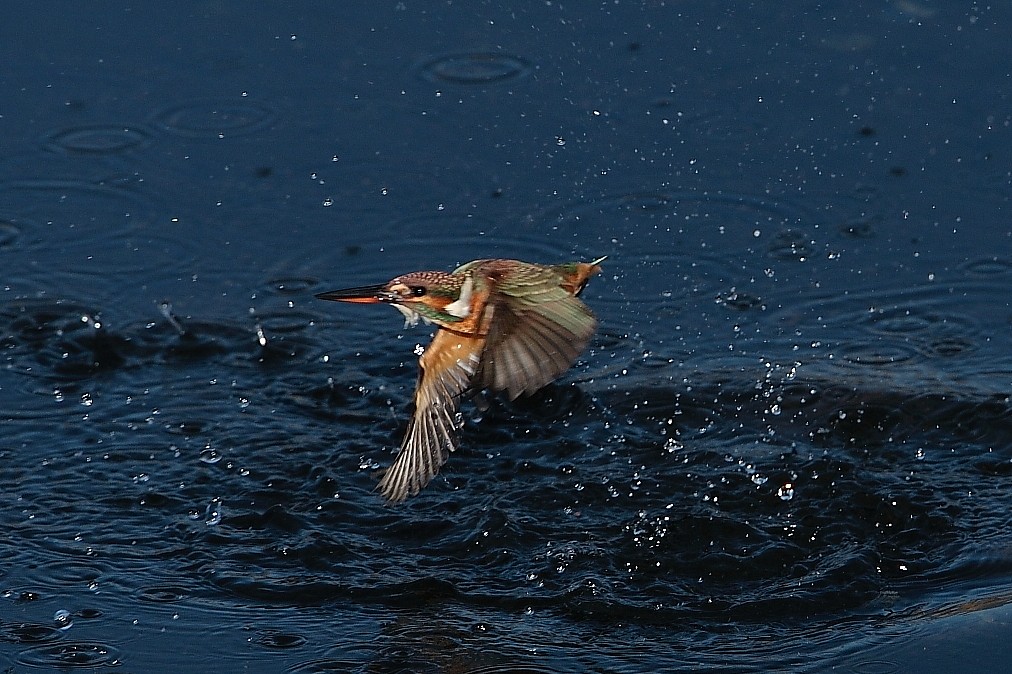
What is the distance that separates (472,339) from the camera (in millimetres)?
4176

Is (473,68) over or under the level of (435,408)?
over

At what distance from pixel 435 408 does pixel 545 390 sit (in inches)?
44.7

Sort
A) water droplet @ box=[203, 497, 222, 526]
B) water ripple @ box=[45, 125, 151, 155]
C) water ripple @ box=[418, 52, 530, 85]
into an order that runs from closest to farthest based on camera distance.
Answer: water droplet @ box=[203, 497, 222, 526] → water ripple @ box=[45, 125, 151, 155] → water ripple @ box=[418, 52, 530, 85]

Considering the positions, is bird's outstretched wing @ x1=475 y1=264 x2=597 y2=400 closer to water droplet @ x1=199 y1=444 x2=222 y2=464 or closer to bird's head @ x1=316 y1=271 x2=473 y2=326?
bird's head @ x1=316 y1=271 x2=473 y2=326

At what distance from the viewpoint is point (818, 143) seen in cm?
615

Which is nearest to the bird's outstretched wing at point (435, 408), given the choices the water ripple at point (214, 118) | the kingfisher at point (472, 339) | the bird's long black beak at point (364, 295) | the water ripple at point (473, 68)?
the kingfisher at point (472, 339)

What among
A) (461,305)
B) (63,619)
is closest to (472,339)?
(461,305)

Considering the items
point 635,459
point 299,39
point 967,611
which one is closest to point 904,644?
point 967,611

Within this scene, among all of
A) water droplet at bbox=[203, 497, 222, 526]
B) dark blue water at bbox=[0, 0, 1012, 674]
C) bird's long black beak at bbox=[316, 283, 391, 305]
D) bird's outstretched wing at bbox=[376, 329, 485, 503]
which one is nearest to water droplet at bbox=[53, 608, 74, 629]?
dark blue water at bbox=[0, 0, 1012, 674]

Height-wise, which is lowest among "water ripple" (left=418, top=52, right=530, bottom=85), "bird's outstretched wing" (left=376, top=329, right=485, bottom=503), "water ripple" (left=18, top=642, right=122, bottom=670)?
"water ripple" (left=18, top=642, right=122, bottom=670)

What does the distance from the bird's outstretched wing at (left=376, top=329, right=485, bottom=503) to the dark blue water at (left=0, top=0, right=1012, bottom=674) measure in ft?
0.90

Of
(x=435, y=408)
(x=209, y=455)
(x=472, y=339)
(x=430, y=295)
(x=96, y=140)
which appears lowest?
(x=209, y=455)

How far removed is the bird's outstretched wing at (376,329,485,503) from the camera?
4.08 m

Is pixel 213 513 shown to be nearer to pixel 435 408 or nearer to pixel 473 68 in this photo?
pixel 435 408
